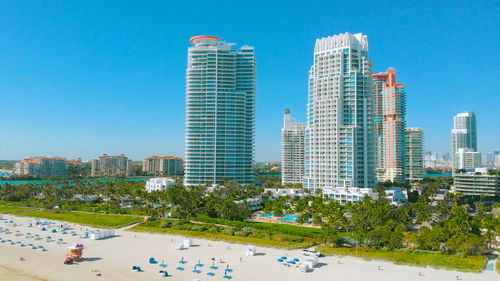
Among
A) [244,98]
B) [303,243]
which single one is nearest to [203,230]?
[303,243]

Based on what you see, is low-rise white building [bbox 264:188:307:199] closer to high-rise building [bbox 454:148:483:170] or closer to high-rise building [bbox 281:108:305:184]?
high-rise building [bbox 281:108:305:184]

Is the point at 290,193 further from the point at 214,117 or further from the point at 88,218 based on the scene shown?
the point at 88,218

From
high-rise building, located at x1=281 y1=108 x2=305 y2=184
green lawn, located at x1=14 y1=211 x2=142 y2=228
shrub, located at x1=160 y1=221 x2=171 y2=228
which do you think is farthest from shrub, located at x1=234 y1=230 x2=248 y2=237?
high-rise building, located at x1=281 y1=108 x2=305 y2=184

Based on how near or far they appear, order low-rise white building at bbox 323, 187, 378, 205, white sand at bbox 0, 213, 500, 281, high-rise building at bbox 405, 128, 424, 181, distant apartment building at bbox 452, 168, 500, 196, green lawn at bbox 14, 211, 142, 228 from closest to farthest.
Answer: white sand at bbox 0, 213, 500, 281, green lawn at bbox 14, 211, 142, 228, low-rise white building at bbox 323, 187, 378, 205, distant apartment building at bbox 452, 168, 500, 196, high-rise building at bbox 405, 128, 424, 181

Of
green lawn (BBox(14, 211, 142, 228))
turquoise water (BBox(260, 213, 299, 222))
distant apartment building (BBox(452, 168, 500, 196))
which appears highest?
distant apartment building (BBox(452, 168, 500, 196))

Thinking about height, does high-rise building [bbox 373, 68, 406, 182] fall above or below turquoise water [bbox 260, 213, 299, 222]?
above

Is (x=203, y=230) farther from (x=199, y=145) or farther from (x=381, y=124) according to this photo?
(x=381, y=124)

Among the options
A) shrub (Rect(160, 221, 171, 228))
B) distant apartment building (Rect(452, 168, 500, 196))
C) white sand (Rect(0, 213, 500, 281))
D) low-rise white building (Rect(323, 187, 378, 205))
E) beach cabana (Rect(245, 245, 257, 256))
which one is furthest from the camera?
distant apartment building (Rect(452, 168, 500, 196))
